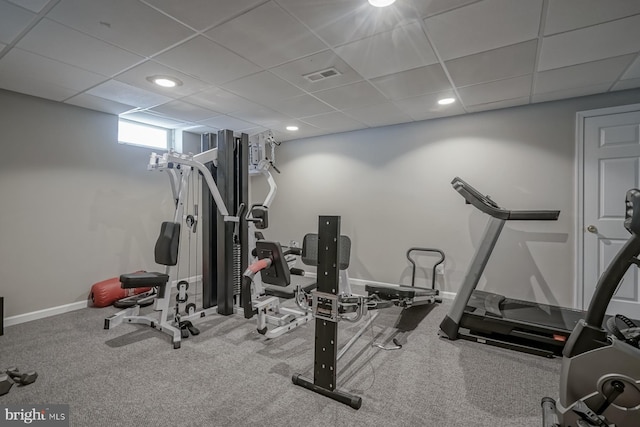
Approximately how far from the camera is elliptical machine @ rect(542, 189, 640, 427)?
147cm

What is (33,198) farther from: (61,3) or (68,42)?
(61,3)

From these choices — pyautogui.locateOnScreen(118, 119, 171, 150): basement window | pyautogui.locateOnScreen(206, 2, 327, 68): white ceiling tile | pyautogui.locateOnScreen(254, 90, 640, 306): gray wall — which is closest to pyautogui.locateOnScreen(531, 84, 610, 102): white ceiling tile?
pyautogui.locateOnScreen(254, 90, 640, 306): gray wall

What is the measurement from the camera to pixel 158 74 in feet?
8.99

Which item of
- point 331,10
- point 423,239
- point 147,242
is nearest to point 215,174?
point 147,242

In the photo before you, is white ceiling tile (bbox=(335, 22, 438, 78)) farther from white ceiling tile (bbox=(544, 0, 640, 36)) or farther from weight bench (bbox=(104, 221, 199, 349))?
weight bench (bbox=(104, 221, 199, 349))

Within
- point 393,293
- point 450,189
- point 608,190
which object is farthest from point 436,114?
point 393,293

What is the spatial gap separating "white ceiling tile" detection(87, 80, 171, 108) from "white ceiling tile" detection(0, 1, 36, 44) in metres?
0.79

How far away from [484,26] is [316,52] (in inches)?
45.2

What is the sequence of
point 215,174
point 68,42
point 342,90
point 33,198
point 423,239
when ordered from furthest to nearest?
point 423,239 → point 215,174 → point 33,198 → point 342,90 → point 68,42

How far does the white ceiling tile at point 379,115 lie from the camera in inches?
146

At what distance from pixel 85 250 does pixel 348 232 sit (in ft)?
11.6

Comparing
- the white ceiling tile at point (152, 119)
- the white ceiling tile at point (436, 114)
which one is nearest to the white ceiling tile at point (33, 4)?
the white ceiling tile at point (152, 119)

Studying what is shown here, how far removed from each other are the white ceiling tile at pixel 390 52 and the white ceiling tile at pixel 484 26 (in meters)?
0.10

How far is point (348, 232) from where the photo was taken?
493 centimetres
